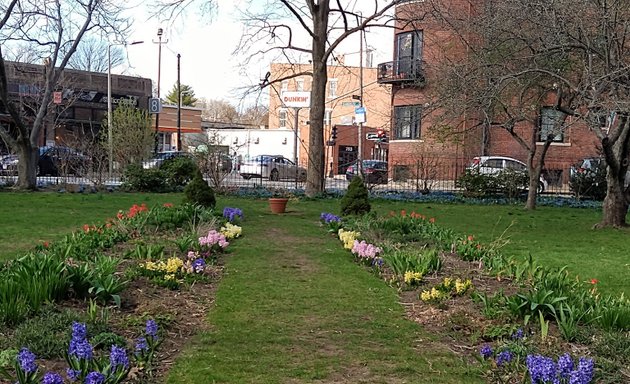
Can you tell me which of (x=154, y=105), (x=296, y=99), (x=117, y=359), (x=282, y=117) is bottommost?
(x=117, y=359)

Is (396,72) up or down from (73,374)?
up

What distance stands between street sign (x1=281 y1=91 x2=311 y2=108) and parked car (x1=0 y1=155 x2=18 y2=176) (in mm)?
10441

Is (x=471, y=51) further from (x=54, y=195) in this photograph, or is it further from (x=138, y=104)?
(x=138, y=104)

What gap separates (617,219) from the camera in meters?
14.4

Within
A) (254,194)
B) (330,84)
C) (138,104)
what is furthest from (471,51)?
(330,84)

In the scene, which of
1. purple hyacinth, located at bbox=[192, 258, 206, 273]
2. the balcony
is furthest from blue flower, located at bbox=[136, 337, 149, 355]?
the balcony

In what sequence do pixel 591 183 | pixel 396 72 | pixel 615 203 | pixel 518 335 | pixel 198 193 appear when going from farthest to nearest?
pixel 396 72, pixel 591 183, pixel 615 203, pixel 198 193, pixel 518 335

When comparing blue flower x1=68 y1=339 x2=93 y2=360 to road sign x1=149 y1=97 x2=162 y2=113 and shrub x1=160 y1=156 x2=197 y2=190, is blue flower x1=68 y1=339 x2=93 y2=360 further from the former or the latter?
road sign x1=149 y1=97 x2=162 y2=113

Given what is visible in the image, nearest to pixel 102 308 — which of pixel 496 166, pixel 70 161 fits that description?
pixel 70 161

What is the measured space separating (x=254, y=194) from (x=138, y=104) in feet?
103

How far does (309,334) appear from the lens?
530 cm

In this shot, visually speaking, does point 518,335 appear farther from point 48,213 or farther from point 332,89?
point 332,89

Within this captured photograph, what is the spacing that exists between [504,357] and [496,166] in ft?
75.1

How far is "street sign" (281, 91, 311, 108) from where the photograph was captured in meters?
22.9
